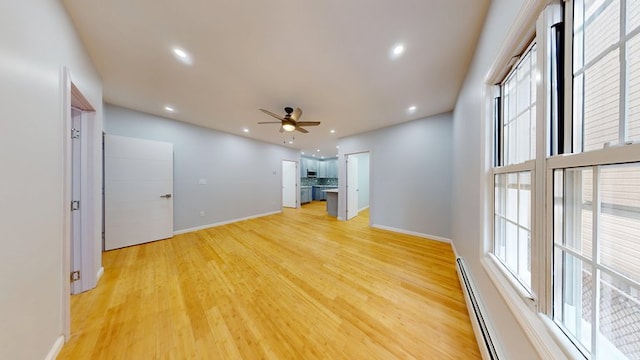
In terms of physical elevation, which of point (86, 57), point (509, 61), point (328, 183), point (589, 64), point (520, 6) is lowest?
point (328, 183)

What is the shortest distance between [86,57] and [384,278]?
411 centimetres

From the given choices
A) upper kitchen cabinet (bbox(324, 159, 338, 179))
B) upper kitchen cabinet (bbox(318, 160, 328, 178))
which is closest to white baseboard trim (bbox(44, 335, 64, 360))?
upper kitchen cabinet (bbox(318, 160, 328, 178))

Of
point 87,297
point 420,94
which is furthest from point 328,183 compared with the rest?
point 87,297

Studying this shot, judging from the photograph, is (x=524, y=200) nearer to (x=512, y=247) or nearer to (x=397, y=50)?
(x=512, y=247)

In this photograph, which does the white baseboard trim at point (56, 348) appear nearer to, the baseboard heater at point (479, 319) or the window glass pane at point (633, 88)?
the baseboard heater at point (479, 319)

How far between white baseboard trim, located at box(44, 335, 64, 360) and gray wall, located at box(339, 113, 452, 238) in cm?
443

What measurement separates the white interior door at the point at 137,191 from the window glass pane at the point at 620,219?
16.3ft

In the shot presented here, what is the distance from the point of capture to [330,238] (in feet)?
A: 11.8

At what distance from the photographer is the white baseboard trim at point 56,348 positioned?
118 cm

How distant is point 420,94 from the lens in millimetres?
2711

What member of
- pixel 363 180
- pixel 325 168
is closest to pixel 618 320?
pixel 363 180

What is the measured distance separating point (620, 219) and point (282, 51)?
234 centimetres

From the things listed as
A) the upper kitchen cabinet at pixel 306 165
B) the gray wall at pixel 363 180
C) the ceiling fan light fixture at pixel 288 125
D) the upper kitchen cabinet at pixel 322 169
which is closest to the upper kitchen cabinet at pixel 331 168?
the upper kitchen cabinet at pixel 322 169

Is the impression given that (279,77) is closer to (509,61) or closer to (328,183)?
(509,61)
